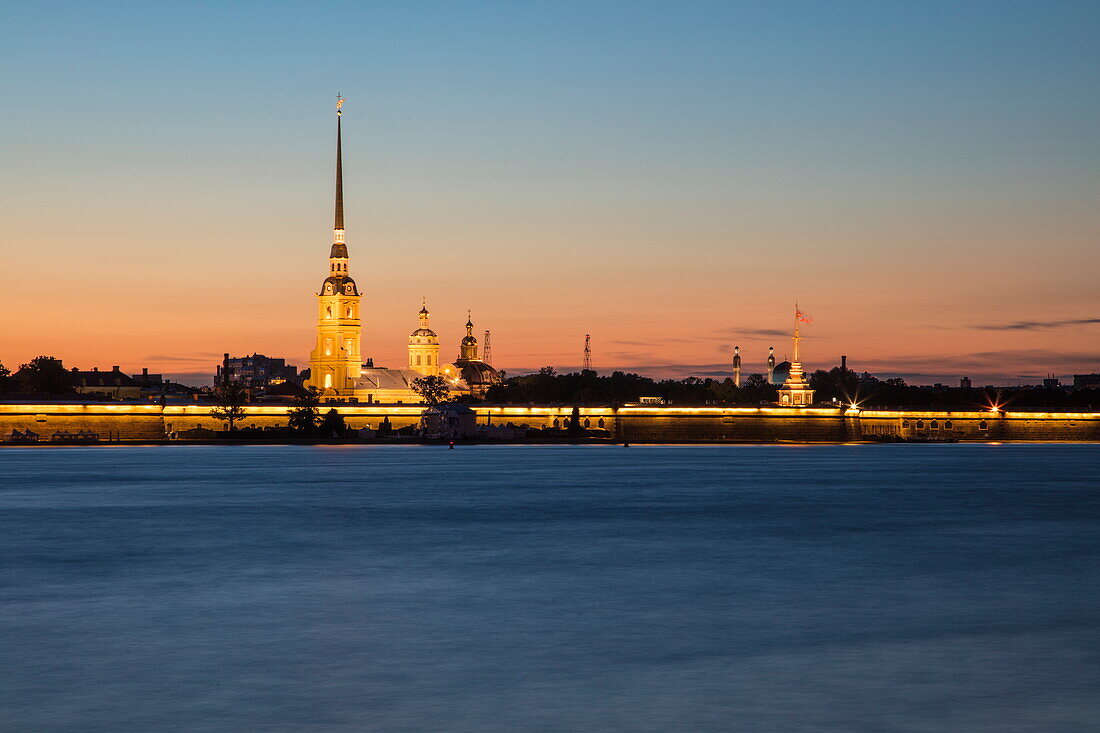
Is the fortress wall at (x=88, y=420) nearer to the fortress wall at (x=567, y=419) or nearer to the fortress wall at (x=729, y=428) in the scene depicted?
the fortress wall at (x=567, y=419)

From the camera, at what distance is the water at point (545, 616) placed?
18.4 meters

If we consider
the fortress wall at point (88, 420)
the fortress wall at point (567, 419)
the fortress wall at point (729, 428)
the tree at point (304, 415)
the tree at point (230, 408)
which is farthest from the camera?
the fortress wall at point (729, 428)

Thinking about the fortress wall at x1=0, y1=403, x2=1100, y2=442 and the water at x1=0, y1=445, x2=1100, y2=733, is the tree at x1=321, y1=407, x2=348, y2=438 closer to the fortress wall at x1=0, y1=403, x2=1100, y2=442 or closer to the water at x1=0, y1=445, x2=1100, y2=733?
the fortress wall at x1=0, y1=403, x2=1100, y2=442

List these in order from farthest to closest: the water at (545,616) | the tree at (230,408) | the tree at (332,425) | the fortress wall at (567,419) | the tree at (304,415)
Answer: the tree at (230,408) < the fortress wall at (567,419) < the tree at (332,425) < the tree at (304,415) < the water at (545,616)

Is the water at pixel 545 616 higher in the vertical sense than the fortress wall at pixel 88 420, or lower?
lower

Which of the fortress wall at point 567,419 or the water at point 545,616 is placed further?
the fortress wall at point 567,419

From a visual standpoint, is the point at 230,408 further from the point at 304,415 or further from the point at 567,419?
the point at 567,419

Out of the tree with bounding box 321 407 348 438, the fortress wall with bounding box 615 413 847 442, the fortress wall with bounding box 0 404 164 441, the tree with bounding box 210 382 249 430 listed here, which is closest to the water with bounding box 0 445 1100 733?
the tree with bounding box 321 407 348 438

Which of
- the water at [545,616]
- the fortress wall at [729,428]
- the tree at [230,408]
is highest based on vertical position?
the tree at [230,408]

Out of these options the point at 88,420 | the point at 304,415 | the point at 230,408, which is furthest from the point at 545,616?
the point at 230,408

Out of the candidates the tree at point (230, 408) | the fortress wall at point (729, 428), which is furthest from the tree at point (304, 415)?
the fortress wall at point (729, 428)

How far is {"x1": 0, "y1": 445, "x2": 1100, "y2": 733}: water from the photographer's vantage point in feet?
60.4

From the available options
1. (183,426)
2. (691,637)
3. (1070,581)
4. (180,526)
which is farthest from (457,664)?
(183,426)

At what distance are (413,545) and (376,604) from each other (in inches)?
532
